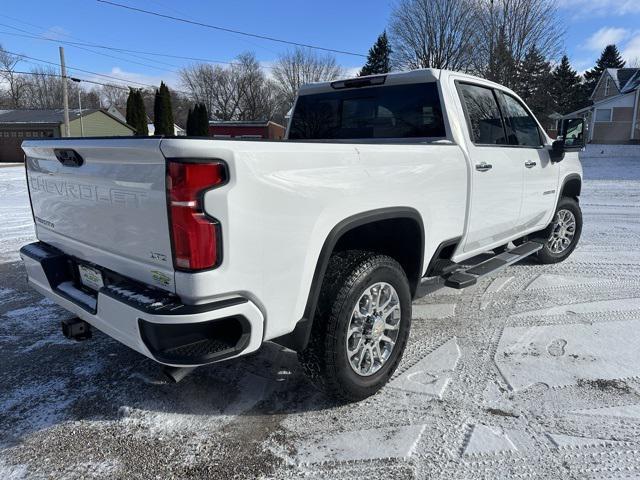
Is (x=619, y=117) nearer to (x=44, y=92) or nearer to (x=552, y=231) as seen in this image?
(x=552, y=231)

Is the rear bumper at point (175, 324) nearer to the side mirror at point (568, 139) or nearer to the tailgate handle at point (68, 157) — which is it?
the tailgate handle at point (68, 157)

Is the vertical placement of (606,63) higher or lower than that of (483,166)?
higher

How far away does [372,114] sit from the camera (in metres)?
3.99

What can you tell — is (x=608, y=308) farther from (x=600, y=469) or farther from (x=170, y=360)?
(x=170, y=360)

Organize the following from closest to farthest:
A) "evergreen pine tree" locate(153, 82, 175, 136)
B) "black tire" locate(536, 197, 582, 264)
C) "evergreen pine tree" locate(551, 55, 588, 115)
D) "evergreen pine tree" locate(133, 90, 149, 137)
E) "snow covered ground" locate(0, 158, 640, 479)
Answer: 1. "snow covered ground" locate(0, 158, 640, 479)
2. "black tire" locate(536, 197, 582, 264)
3. "evergreen pine tree" locate(133, 90, 149, 137)
4. "evergreen pine tree" locate(153, 82, 175, 136)
5. "evergreen pine tree" locate(551, 55, 588, 115)

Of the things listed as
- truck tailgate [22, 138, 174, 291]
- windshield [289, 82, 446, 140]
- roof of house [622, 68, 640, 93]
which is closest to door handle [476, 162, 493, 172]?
windshield [289, 82, 446, 140]

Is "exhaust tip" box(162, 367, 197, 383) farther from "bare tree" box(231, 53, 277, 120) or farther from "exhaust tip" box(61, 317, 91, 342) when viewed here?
"bare tree" box(231, 53, 277, 120)

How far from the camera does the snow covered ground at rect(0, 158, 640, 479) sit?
7.61 ft

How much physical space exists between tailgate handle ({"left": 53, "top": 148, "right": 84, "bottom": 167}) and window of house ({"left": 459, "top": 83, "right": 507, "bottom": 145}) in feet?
8.95

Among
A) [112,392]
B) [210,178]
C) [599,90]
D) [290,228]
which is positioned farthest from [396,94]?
[599,90]

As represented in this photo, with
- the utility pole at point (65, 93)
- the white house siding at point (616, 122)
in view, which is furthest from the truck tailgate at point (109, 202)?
the white house siding at point (616, 122)

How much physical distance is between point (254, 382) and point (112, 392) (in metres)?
0.89

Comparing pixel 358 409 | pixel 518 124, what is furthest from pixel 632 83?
pixel 358 409

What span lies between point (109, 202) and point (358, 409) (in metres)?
1.81
